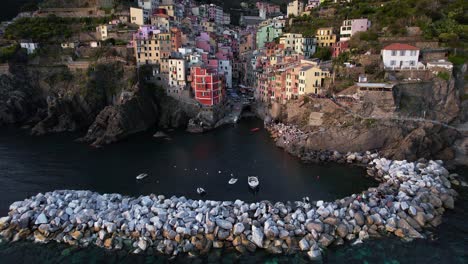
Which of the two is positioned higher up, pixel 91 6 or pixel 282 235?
pixel 91 6

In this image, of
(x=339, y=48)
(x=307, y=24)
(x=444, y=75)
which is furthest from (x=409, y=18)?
(x=307, y=24)

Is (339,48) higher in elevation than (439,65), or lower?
higher

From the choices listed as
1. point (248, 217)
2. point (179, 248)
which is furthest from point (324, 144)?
point (179, 248)

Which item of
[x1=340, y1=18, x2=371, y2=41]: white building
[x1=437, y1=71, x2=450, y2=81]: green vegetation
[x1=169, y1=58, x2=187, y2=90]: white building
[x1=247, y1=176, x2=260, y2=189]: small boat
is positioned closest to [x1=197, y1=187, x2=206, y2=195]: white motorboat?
[x1=247, y1=176, x2=260, y2=189]: small boat

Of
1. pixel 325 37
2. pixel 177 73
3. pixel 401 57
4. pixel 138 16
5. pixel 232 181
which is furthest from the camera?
pixel 138 16

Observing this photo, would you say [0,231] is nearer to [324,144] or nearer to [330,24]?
[324,144]

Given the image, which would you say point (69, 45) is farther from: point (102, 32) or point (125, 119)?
point (125, 119)

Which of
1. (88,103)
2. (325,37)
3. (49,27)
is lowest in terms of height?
(88,103)

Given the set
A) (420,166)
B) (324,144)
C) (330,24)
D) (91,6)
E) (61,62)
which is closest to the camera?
(420,166)
